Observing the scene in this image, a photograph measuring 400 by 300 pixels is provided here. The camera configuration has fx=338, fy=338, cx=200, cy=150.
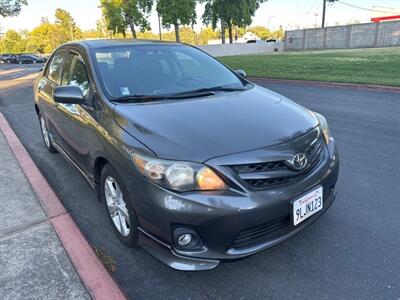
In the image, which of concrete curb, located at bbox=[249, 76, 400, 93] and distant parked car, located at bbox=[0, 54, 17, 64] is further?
distant parked car, located at bbox=[0, 54, 17, 64]

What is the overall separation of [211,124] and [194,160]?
43 cm

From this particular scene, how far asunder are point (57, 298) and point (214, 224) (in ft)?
3.87

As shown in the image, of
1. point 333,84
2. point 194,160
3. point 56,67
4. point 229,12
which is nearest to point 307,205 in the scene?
point 194,160

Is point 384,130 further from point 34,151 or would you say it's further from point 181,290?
point 34,151

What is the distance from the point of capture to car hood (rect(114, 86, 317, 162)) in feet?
7.18

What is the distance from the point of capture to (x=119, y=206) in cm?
267

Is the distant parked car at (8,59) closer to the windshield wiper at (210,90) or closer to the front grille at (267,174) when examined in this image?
the windshield wiper at (210,90)

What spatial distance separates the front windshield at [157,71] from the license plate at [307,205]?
1.46m

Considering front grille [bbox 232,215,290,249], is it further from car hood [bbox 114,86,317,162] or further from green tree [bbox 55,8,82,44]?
green tree [bbox 55,8,82,44]

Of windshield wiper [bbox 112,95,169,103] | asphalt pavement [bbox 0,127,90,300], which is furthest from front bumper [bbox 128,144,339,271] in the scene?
windshield wiper [bbox 112,95,169,103]

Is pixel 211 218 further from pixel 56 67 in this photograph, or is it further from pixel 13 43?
pixel 13 43

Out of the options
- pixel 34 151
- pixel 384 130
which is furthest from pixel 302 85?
pixel 34 151

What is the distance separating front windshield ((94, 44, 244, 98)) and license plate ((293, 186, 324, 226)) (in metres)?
1.46

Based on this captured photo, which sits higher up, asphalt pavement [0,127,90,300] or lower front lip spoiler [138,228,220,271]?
lower front lip spoiler [138,228,220,271]
